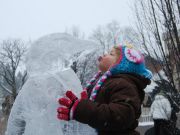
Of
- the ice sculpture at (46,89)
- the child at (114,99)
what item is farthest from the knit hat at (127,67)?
the ice sculpture at (46,89)

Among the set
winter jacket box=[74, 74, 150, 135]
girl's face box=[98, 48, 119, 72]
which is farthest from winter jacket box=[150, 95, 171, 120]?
winter jacket box=[74, 74, 150, 135]

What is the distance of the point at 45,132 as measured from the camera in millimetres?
2096

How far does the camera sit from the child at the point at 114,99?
5.85 ft

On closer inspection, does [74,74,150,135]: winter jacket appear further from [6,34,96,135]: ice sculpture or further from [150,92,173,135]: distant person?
[150,92,173,135]: distant person

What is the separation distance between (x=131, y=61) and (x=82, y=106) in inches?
20.4

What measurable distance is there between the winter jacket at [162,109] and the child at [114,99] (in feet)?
15.1

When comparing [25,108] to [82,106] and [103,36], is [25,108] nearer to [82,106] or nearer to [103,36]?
[82,106]

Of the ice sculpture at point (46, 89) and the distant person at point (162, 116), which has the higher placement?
the ice sculpture at point (46, 89)

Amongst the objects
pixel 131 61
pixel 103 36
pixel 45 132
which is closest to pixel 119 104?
pixel 131 61

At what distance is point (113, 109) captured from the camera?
69.9 inches

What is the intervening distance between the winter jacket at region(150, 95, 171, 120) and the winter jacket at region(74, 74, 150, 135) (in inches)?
188

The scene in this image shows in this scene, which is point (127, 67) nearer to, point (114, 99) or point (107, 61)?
point (107, 61)

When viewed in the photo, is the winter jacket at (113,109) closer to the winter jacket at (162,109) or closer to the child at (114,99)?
the child at (114,99)

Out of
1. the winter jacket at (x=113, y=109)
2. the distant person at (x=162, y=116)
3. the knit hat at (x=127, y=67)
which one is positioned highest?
the knit hat at (x=127, y=67)
